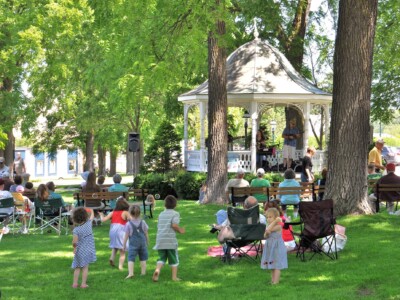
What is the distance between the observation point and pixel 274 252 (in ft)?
33.4

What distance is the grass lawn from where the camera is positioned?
9617mm

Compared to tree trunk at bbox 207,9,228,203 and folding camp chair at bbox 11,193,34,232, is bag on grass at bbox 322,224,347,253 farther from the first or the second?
tree trunk at bbox 207,9,228,203

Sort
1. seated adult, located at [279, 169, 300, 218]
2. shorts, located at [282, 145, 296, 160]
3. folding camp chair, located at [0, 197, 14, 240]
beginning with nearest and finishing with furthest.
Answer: folding camp chair, located at [0, 197, 14, 240], seated adult, located at [279, 169, 300, 218], shorts, located at [282, 145, 296, 160]

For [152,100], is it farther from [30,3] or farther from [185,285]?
[185,285]

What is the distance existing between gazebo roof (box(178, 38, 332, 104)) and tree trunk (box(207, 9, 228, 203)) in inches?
239

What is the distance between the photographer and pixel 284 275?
10.7 m

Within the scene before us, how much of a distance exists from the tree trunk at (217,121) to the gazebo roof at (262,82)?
6.07m

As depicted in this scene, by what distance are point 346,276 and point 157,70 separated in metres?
9.41

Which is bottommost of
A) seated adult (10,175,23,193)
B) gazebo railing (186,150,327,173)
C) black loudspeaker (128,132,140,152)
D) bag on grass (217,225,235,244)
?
bag on grass (217,225,235,244)

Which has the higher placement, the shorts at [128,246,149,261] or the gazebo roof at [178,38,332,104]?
the gazebo roof at [178,38,332,104]

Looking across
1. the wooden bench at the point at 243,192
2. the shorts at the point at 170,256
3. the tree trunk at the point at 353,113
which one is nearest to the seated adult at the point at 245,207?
the shorts at the point at 170,256

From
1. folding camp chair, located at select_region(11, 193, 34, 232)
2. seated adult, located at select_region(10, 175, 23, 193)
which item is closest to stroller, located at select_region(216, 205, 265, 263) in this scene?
folding camp chair, located at select_region(11, 193, 34, 232)

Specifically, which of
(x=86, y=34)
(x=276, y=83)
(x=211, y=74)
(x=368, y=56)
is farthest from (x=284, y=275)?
(x=86, y=34)

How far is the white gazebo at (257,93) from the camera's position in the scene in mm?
27844
